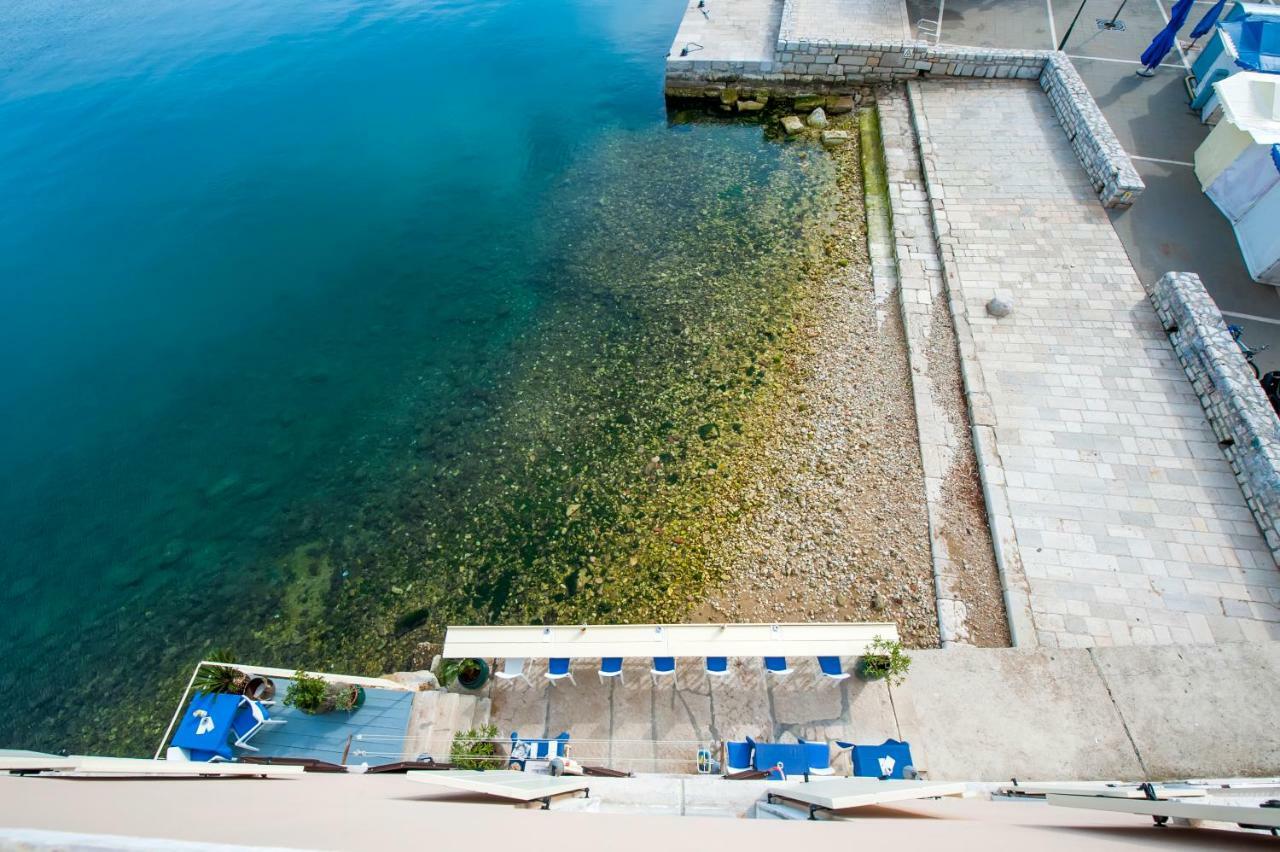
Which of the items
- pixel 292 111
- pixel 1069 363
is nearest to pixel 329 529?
pixel 1069 363

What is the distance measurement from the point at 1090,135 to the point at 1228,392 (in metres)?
8.86

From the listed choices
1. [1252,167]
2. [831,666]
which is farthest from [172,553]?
[1252,167]

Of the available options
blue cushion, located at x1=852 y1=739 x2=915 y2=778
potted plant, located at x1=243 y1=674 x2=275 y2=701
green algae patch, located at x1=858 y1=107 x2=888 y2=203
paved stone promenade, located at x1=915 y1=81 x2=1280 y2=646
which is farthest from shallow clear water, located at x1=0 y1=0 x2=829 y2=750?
paved stone promenade, located at x1=915 y1=81 x2=1280 y2=646

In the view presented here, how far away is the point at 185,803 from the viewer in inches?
126

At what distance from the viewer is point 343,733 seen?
25.5ft

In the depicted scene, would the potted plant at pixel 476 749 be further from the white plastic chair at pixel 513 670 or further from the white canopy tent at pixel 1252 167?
the white canopy tent at pixel 1252 167

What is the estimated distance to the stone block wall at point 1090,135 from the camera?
1388 centimetres

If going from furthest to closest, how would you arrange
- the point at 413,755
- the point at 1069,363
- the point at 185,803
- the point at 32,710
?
the point at 1069,363 → the point at 32,710 → the point at 413,755 → the point at 185,803

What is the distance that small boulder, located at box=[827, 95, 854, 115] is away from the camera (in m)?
20.0

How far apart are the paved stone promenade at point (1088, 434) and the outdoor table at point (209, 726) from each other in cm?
1183

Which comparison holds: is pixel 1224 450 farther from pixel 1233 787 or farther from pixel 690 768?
pixel 690 768

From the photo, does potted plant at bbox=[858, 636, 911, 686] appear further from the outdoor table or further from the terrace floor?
the outdoor table

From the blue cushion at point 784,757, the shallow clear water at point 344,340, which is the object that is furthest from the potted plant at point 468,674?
the blue cushion at point 784,757

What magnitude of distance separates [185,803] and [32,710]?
445 inches
